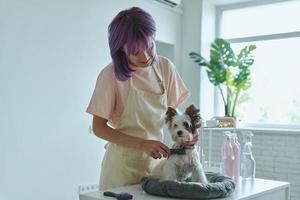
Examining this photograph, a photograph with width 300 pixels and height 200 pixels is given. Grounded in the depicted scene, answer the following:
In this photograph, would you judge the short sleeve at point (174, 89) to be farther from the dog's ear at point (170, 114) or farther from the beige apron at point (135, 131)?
the dog's ear at point (170, 114)

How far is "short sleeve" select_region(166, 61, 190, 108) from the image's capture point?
1.56 metres

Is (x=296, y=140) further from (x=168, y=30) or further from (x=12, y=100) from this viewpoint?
(x=12, y=100)

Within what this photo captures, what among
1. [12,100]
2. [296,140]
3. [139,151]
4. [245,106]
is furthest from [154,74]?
[245,106]

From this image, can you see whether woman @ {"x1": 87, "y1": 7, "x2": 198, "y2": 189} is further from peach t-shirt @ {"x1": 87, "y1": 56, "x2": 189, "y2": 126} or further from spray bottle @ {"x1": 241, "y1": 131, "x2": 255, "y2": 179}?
spray bottle @ {"x1": 241, "y1": 131, "x2": 255, "y2": 179}

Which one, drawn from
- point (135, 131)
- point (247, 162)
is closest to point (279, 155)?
point (247, 162)

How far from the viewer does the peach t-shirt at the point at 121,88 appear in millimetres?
1394

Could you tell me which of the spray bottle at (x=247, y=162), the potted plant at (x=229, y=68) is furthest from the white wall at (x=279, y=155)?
the spray bottle at (x=247, y=162)

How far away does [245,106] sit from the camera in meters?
4.25

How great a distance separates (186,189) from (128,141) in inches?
11.1

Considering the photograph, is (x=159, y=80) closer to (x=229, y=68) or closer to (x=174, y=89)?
(x=174, y=89)

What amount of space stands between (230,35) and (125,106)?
3.28 metres

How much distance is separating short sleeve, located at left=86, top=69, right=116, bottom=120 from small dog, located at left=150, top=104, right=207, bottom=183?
0.24m

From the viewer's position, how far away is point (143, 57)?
4.41ft

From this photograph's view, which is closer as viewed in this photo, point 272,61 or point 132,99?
point 132,99
